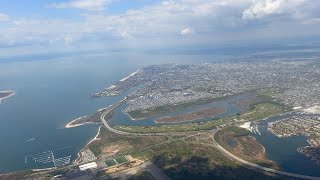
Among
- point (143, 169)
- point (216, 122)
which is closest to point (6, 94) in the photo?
point (216, 122)

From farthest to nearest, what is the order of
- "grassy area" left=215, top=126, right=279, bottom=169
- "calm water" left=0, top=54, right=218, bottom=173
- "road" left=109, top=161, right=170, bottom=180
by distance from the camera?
"calm water" left=0, top=54, right=218, bottom=173
"grassy area" left=215, top=126, right=279, bottom=169
"road" left=109, top=161, right=170, bottom=180

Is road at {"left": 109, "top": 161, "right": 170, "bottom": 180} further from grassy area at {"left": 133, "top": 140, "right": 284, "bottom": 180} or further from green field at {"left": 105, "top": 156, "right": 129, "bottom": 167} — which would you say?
green field at {"left": 105, "top": 156, "right": 129, "bottom": 167}

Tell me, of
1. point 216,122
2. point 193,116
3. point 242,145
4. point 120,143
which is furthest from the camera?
point 193,116

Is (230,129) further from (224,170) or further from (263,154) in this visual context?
(224,170)

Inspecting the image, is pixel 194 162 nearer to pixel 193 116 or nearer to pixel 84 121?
pixel 193 116

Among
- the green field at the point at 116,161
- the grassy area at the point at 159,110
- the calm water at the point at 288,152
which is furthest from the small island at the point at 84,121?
the calm water at the point at 288,152

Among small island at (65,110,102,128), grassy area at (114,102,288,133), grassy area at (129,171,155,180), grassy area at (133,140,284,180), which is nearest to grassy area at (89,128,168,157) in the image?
grassy area at (133,140,284,180)

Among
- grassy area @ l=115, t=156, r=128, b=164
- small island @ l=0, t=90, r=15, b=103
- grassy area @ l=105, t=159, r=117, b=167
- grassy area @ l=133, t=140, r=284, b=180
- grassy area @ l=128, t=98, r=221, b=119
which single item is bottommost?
small island @ l=0, t=90, r=15, b=103

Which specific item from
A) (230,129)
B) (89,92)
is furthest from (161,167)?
(89,92)

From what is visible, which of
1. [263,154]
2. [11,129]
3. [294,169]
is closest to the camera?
[294,169]
